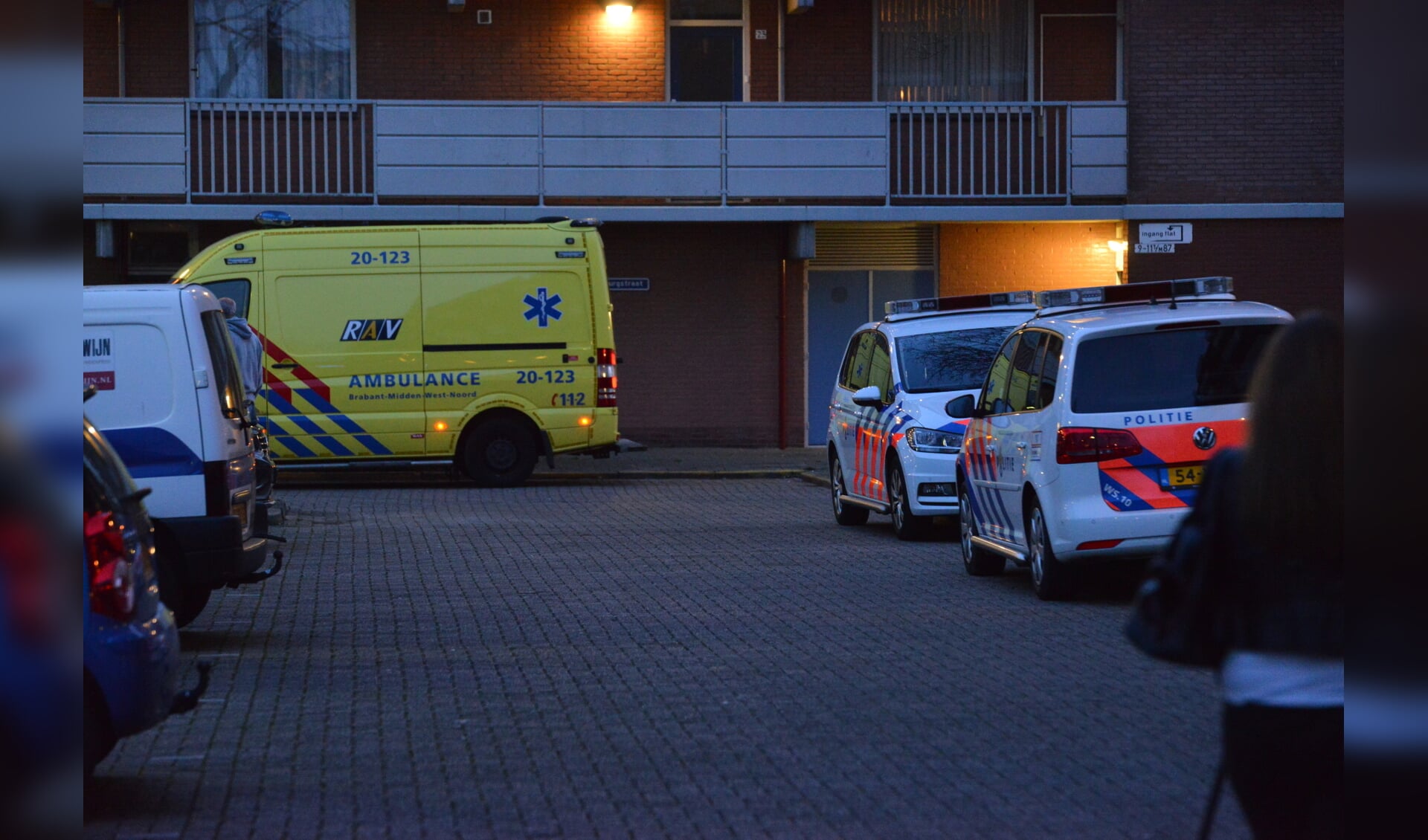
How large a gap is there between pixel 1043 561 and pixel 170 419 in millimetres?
5225

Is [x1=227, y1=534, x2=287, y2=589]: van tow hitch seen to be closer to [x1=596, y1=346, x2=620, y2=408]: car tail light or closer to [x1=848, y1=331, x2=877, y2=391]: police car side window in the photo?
[x1=848, y1=331, x2=877, y2=391]: police car side window

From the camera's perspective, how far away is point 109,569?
5.45 m

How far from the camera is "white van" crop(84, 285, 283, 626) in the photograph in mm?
9312

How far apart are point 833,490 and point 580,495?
4.32 meters

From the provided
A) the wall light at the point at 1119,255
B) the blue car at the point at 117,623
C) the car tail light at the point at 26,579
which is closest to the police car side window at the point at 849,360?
the wall light at the point at 1119,255

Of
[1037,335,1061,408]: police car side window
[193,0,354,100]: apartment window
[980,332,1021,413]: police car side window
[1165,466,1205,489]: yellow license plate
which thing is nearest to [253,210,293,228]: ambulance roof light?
[193,0,354,100]: apartment window

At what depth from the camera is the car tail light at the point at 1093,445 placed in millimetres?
10141

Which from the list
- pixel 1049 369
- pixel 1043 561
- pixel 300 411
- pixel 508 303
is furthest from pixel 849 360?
pixel 300 411

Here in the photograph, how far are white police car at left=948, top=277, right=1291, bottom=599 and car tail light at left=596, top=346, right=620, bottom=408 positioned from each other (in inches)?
404

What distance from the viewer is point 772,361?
25.7 metres

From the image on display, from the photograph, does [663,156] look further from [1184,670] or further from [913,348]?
[1184,670]

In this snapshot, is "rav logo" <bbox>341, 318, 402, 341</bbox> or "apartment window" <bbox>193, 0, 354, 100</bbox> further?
"apartment window" <bbox>193, 0, 354, 100</bbox>

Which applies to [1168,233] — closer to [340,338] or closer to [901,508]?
[901,508]

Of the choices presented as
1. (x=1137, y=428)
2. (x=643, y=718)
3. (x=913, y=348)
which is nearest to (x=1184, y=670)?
(x=1137, y=428)
